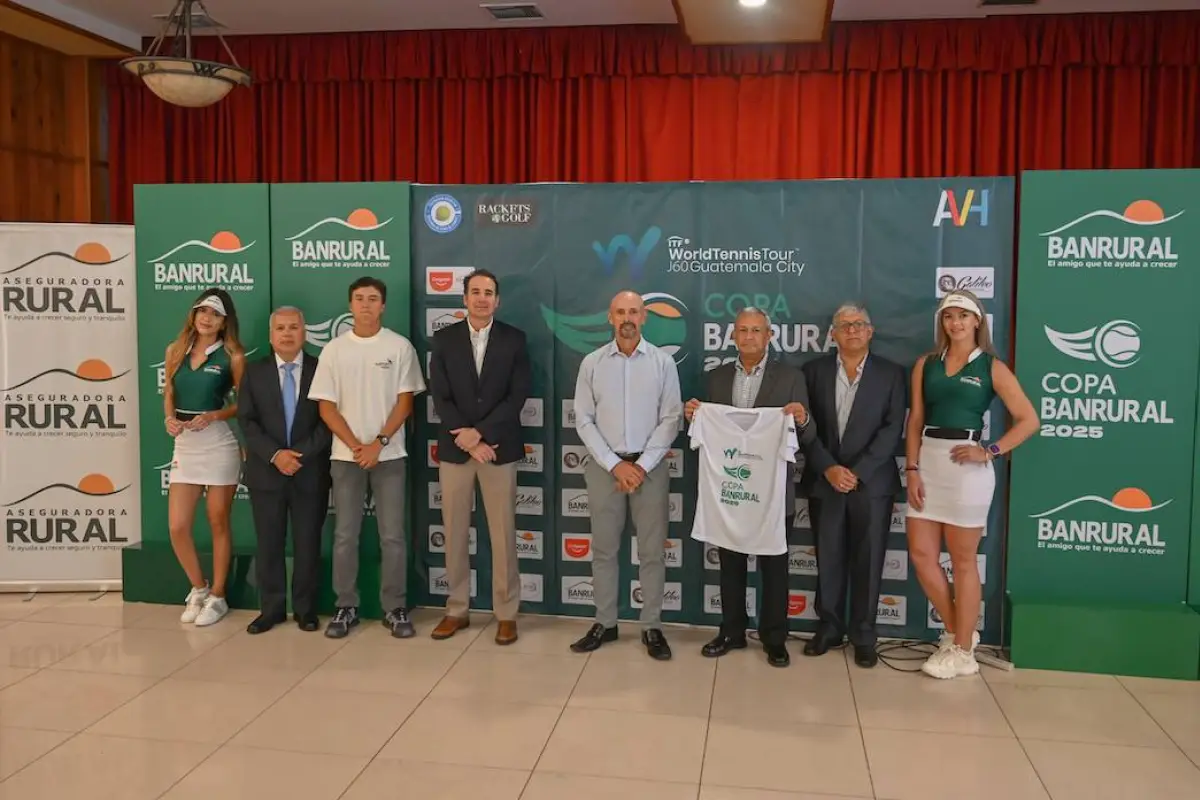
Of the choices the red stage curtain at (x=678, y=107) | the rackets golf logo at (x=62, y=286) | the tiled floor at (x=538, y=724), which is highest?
the red stage curtain at (x=678, y=107)

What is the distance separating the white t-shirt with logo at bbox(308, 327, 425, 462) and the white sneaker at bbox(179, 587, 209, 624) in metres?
1.08

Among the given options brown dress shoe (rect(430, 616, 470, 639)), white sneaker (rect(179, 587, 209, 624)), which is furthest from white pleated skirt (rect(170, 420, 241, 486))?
brown dress shoe (rect(430, 616, 470, 639))

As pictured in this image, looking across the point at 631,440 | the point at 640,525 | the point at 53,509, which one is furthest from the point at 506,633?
the point at 53,509

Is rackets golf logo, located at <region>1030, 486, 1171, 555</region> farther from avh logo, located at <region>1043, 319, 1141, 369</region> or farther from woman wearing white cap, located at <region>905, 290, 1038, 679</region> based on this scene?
avh logo, located at <region>1043, 319, 1141, 369</region>

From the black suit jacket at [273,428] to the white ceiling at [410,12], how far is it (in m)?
3.00

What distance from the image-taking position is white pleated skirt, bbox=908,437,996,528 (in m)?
4.16

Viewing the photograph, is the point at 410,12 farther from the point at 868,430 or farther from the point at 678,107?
the point at 868,430

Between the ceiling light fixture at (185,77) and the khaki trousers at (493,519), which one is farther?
the khaki trousers at (493,519)

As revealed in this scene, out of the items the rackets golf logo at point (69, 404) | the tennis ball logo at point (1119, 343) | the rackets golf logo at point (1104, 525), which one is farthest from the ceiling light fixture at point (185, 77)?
the rackets golf logo at point (1104, 525)

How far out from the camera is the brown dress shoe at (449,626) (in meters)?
4.72

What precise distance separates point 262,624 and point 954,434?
3339 mm

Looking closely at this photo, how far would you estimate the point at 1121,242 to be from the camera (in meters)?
4.36

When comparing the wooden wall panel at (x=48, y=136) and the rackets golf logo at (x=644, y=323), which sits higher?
the wooden wall panel at (x=48, y=136)

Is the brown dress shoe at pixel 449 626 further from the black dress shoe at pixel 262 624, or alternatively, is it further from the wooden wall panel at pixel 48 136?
the wooden wall panel at pixel 48 136
